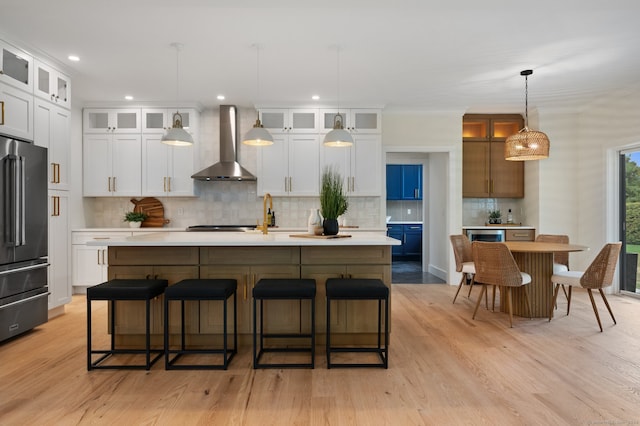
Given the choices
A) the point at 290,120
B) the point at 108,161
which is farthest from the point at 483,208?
the point at 108,161

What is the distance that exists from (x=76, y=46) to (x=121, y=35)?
0.60 metres

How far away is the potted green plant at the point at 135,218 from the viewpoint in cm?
559

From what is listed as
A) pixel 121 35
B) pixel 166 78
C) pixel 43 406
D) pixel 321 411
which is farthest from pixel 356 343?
pixel 166 78

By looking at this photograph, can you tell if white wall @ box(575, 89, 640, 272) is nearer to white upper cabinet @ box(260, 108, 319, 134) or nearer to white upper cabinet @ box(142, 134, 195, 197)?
white upper cabinet @ box(260, 108, 319, 134)

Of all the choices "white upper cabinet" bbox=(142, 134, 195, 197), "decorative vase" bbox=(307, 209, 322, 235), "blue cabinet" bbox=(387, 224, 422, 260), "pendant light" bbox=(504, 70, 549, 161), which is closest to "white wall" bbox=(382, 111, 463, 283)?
"pendant light" bbox=(504, 70, 549, 161)

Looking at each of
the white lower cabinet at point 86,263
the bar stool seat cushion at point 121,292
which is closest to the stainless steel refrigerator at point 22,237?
the bar stool seat cushion at point 121,292

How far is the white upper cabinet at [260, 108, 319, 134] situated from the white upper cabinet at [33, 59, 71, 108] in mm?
2374

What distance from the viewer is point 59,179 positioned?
418cm

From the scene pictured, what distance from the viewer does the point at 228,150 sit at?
567cm

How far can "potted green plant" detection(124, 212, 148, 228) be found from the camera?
559 centimetres

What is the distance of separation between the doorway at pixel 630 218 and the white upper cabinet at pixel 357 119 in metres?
3.35

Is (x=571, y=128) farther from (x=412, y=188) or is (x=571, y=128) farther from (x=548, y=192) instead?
(x=412, y=188)

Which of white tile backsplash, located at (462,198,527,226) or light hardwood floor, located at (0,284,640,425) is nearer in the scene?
light hardwood floor, located at (0,284,640,425)

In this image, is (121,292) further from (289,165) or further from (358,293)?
(289,165)
